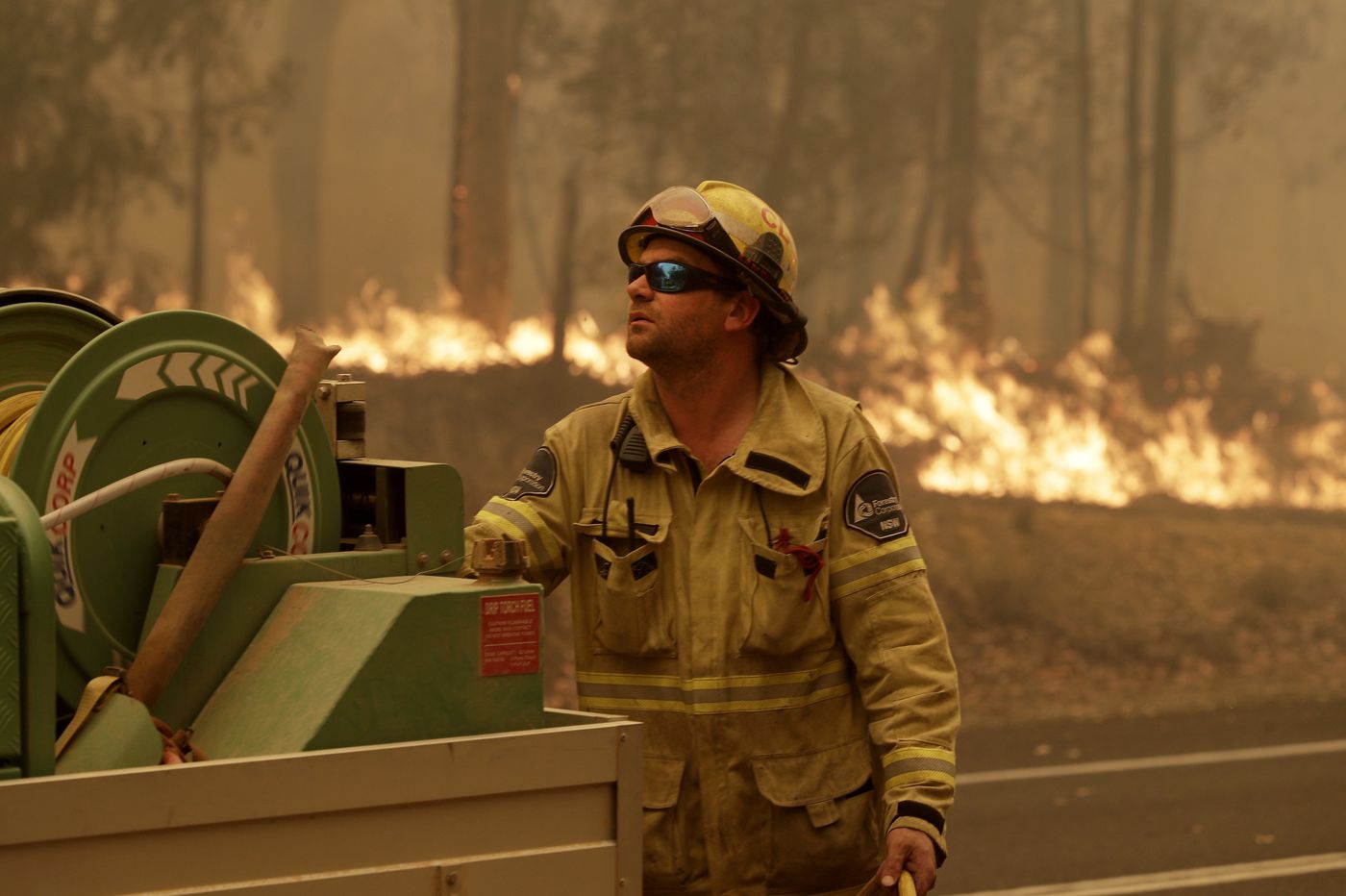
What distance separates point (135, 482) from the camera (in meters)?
3.17

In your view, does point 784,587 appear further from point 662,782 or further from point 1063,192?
point 1063,192

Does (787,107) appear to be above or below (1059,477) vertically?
above

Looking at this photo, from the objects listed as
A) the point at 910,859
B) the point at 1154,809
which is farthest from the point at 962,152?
the point at 910,859

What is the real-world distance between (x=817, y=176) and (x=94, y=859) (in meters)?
15.6

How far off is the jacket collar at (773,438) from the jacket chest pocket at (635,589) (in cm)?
16

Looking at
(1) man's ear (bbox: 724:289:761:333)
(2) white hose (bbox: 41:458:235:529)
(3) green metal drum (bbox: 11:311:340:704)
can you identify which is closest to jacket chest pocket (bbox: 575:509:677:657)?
(1) man's ear (bbox: 724:289:761:333)

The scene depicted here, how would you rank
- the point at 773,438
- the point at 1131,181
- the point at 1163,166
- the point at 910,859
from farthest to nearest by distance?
the point at 1163,166
the point at 1131,181
the point at 773,438
the point at 910,859

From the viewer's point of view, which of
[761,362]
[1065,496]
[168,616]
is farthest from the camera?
[1065,496]

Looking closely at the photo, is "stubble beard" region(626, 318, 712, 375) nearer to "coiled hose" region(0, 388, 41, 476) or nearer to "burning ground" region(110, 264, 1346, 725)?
"coiled hose" region(0, 388, 41, 476)

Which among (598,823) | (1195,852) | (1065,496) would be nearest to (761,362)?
(598,823)

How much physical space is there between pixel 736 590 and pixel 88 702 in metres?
1.58

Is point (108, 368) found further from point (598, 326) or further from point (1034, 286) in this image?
point (1034, 286)

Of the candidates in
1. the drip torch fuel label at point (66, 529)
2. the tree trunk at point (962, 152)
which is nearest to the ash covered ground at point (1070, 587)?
the tree trunk at point (962, 152)

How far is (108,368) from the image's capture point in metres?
3.24
